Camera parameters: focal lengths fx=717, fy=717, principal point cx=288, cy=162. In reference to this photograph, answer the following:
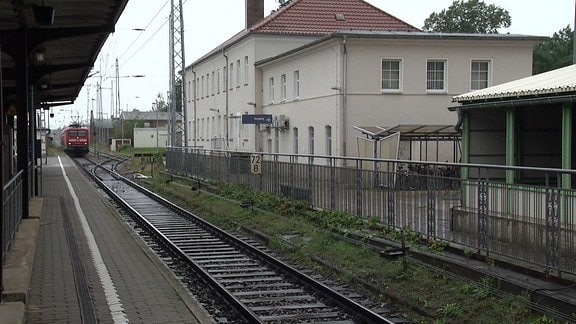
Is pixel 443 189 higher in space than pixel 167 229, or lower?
higher

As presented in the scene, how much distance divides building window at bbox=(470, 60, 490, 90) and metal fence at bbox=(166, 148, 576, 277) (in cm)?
1662

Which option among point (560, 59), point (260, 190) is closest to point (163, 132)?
point (560, 59)

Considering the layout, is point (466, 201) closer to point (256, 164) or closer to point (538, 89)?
point (538, 89)

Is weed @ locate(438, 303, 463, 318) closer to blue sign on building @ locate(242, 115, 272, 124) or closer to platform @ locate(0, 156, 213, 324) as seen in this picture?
platform @ locate(0, 156, 213, 324)

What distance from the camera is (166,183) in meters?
31.8

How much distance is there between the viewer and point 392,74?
30.5 metres

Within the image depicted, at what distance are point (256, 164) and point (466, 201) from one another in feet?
37.8

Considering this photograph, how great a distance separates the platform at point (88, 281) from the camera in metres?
8.17

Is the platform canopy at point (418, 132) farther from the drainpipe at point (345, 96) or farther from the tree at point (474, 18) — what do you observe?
the tree at point (474, 18)

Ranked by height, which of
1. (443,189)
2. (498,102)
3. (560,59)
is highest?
(560,59)

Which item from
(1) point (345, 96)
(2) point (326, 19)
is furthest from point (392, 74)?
(2) point (326, 19)

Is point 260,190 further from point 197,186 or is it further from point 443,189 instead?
point 443,189

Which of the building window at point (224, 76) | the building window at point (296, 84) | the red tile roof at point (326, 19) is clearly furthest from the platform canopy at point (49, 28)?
the building window at point (224, 76)

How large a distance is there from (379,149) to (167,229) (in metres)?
10.5
